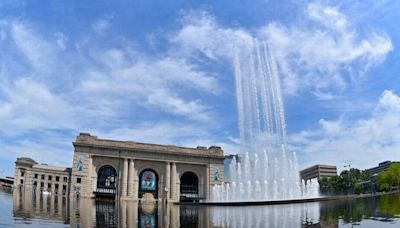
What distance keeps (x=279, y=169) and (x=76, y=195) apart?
4323 cm

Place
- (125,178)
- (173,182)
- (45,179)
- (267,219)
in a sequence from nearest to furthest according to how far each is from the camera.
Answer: (267,219)
(125,178)
(173,182)
(45,179)

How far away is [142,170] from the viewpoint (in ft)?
261

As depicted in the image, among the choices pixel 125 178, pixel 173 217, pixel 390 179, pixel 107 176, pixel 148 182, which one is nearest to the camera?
pixel 173 217

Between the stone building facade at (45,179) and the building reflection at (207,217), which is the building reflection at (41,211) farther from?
the stone building facade at (45,179)

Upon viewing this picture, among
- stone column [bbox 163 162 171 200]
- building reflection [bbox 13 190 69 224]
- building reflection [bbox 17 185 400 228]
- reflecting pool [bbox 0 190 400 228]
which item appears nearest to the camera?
reflecting pool [bbox 0 190 400 228]

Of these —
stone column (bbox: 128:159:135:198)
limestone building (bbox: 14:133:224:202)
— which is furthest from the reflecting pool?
stone column (bbox: 128:159:135:198)

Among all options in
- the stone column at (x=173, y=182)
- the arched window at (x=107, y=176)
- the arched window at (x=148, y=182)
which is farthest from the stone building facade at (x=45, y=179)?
the stone column at (x=173, y=182)

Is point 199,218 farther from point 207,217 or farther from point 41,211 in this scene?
point 41,211

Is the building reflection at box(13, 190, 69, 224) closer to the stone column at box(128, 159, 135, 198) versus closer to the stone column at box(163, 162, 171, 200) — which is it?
the stone column at box(128, 159, 135, 198)

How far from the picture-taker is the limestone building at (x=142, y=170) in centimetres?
7431

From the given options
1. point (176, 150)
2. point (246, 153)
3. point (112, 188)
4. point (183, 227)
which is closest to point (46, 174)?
point (112, 188)

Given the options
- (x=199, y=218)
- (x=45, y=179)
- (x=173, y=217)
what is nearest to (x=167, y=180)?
(x=45, y=179)

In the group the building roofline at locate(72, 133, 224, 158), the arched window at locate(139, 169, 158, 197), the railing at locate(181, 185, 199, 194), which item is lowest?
the railing at locate(181, 185, 199, 194)

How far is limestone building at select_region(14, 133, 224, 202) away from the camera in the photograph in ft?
244
